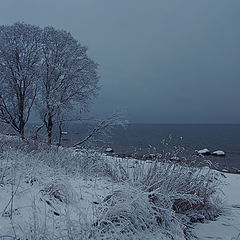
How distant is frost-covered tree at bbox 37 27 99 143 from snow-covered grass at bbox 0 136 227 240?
1389 centimetres

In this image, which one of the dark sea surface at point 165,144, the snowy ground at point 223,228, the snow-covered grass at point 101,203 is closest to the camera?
the snow-covered grass at point 101,203

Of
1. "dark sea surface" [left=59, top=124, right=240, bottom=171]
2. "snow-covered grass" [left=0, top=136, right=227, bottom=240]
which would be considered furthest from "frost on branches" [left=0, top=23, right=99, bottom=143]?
"snow-covered grass" [left=0, top=136, right=227, bottom=240]

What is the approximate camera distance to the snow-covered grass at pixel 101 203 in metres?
4.30

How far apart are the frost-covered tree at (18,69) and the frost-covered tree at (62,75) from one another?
0.58m

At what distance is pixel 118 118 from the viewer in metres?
22.7

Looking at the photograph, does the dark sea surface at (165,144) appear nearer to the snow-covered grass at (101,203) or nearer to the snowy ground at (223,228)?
the snow-covered grass at (101,203)

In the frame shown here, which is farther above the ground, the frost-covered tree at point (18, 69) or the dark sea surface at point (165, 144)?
the frost-covered tree at point (18, 69)

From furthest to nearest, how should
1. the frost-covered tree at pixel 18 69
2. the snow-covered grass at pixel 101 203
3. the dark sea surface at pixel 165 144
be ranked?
the frost-covered tree at pixel 18 69 < the dark sea surface at pixel 165 144 < the snow-covered grass at pixel 101 203

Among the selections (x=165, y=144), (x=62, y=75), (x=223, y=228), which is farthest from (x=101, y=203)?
(x=62, y=75)

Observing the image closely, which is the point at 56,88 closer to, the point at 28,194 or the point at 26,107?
the point at 26,107

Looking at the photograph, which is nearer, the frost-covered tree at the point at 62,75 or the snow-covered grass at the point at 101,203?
the snow-covered grass at the point at 101,203

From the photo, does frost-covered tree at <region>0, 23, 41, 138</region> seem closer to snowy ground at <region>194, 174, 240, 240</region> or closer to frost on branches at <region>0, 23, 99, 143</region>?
frost on branches at <region>0, 23, 99, 143</region>

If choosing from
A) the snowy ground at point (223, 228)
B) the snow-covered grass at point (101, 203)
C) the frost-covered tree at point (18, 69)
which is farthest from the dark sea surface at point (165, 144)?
the frost-covered tree at point (18, 69)

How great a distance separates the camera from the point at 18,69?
21625 millimetres
